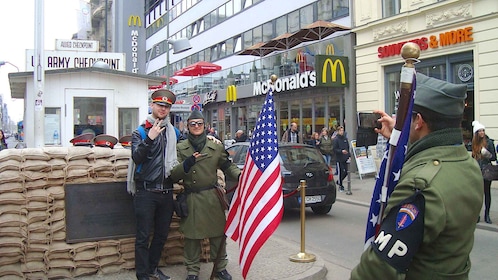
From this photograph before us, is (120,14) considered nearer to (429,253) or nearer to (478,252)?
(478,252)

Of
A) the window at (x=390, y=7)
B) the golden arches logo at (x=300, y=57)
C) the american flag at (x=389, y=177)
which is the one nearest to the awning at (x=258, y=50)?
the golden arches logo at (x=300, y=57)

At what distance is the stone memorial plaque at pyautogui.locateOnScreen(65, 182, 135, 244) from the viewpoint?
509cm

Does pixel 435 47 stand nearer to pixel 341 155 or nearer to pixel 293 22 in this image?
pixel 341 155

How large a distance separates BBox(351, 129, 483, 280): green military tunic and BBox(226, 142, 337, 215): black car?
7.49 metres

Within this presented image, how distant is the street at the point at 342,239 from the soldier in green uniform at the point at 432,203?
165 inches

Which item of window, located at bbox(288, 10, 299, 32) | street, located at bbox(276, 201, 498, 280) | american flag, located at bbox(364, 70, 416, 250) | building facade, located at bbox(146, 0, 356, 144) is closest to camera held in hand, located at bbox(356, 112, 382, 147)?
american flag, located at bbox(364, 70, 416, 250)

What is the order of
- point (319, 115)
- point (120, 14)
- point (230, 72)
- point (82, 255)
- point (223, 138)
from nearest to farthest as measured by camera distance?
point (82, 255) < point (319, 115) < point (230, 72) < point (223, 138) < point (120, 14)

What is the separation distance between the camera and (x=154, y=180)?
15.4 feet

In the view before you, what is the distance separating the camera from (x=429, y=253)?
187 centimetres

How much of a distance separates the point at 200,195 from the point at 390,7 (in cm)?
Result: 1463

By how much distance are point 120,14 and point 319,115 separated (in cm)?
4203

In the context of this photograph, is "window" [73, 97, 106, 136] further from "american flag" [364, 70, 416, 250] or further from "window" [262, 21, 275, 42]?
"window" [262, 21, 275, 42]

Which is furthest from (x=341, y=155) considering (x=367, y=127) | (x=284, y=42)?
(x=367, y=127)

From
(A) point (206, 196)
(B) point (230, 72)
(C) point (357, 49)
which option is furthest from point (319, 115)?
(A) point (206, 196)
